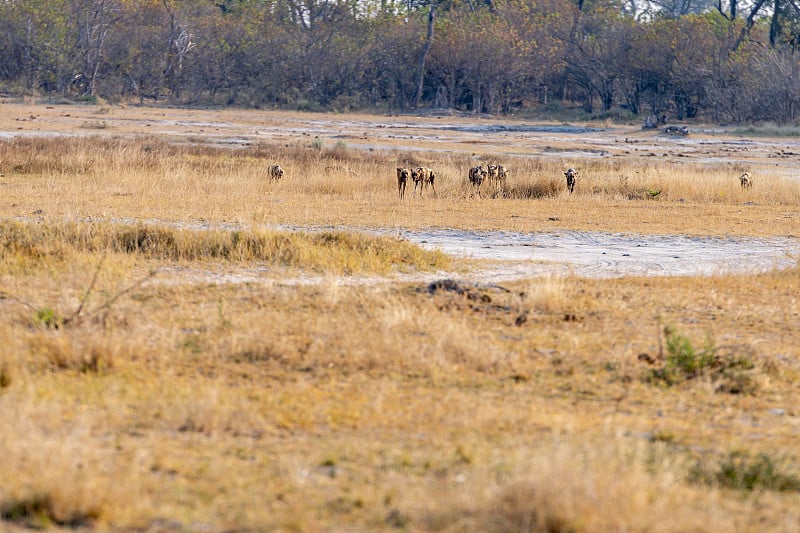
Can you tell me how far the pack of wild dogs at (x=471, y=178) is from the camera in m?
22.2

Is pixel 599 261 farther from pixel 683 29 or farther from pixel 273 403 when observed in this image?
pixel 683 29

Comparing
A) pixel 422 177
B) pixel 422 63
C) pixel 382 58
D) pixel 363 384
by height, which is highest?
pixel 382 58

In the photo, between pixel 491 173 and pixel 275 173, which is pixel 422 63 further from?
pixel 275 173

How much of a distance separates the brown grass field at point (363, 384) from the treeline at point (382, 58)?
51009mm

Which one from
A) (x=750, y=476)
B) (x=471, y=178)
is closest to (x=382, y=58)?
(x=471, y=178)

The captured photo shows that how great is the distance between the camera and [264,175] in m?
24.7

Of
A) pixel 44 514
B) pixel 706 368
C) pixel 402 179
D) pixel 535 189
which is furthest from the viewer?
pixel 535 189

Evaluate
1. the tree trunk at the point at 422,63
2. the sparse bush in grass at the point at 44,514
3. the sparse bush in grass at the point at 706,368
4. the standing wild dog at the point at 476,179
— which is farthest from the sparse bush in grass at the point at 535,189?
the tree trunk at the point at 422,63

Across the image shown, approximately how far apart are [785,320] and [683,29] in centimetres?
6046

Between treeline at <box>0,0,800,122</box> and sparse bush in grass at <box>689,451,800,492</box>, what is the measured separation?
195 ft

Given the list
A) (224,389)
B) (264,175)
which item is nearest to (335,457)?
(224,389)

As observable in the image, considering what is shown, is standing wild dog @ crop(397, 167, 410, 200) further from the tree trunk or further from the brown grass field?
the tree trunk

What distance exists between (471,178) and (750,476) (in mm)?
17815

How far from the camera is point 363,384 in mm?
8070
